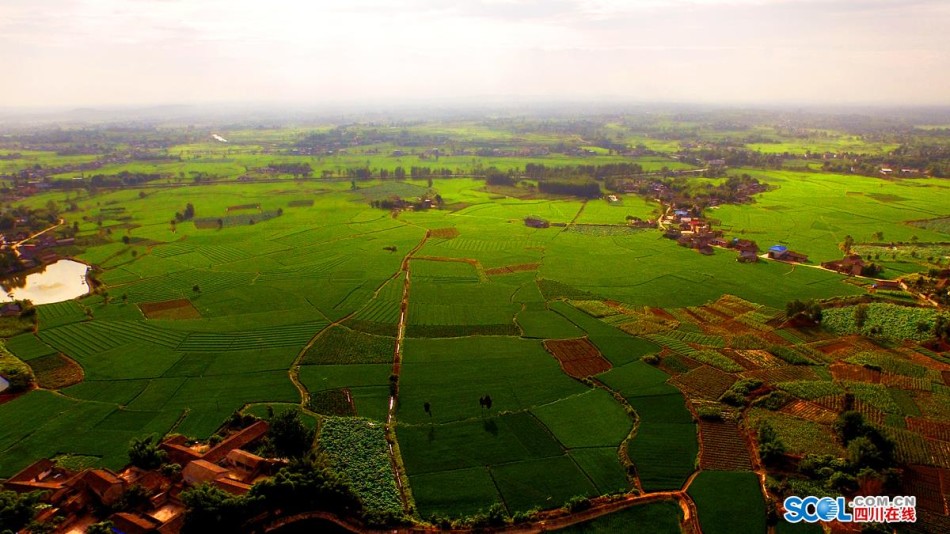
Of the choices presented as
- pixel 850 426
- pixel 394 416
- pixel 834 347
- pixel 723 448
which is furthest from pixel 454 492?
pixel 834 347

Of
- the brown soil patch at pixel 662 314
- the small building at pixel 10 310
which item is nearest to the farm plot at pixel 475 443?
the brown soil patch at pixel 662 314

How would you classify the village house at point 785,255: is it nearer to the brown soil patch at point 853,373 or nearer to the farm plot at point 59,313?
the brown soil patch at point 853,373

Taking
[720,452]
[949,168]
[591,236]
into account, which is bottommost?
[720,452]

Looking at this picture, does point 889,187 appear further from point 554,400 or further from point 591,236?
point 554,400

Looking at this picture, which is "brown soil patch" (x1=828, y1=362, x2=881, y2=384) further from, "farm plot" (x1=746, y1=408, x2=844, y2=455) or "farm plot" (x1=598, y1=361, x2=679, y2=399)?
"farm plot" (x1=598, y1=361, x2=679, y2=399)

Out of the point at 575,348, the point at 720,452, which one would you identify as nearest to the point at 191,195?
the point at 575,348
